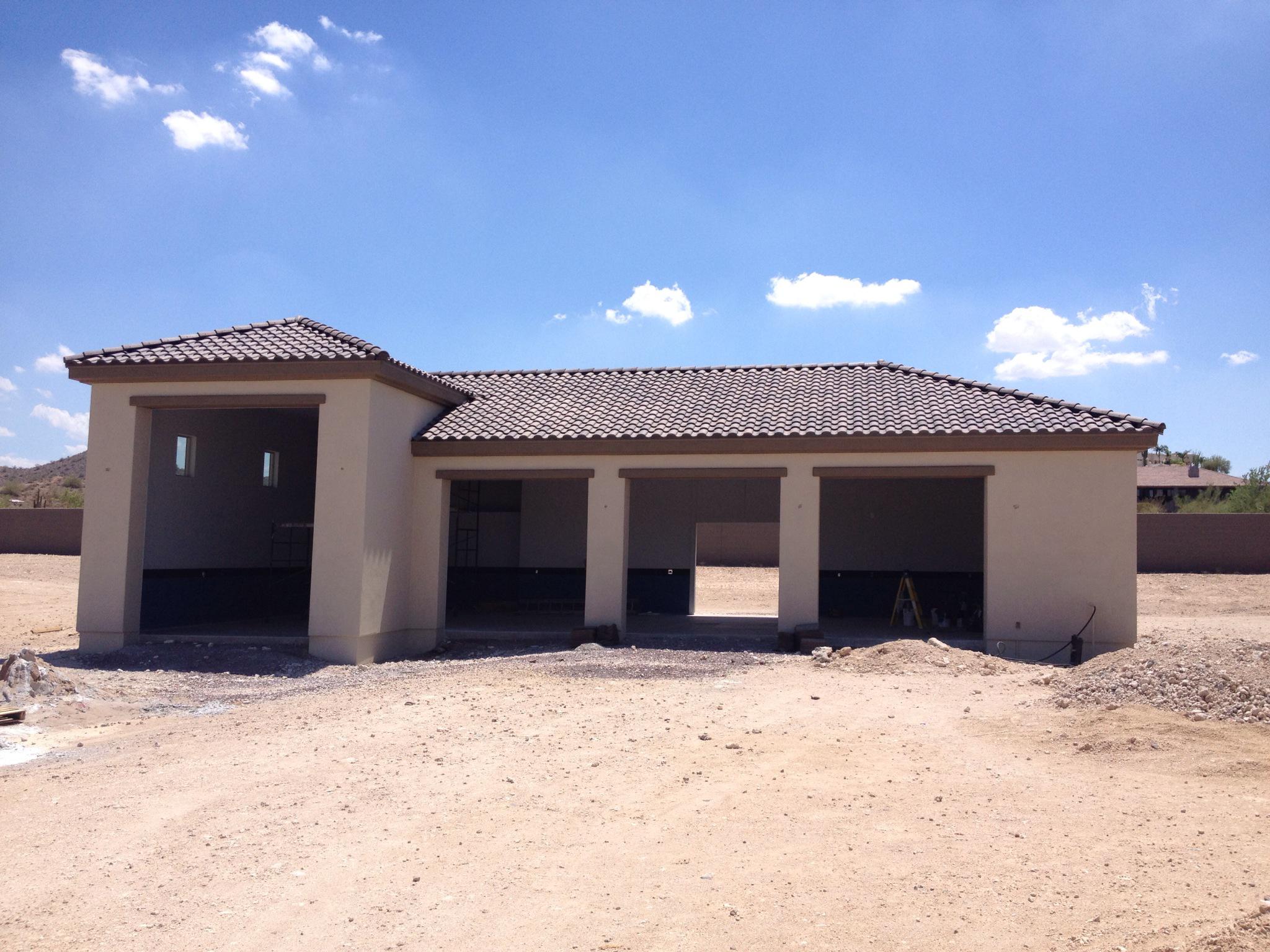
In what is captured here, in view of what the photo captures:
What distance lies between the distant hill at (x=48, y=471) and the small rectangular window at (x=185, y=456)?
48398mm

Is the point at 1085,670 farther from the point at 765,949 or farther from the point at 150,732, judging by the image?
the point at 150,732

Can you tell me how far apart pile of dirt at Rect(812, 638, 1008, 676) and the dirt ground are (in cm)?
153

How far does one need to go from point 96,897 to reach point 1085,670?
9.73 metres

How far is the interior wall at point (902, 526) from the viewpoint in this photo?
21938 millimetres

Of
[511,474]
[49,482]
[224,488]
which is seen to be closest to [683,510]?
[511,474]

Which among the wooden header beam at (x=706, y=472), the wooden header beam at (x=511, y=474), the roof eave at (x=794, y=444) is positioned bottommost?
the wooden header beam at (x=511, y=474)

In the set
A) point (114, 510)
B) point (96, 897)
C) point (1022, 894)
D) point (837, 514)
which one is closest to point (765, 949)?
point (1022, 894)

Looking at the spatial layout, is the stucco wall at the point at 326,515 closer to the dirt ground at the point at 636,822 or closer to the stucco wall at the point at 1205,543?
the dirt ground at the point at 636,822

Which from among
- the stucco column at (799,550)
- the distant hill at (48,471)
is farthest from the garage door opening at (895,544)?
the distant hill at (48,471)

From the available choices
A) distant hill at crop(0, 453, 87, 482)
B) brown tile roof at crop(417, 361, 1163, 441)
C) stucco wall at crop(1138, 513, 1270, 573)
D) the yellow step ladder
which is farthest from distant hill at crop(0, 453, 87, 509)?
stucco wall at crop(1138, 513, 1270, 573)

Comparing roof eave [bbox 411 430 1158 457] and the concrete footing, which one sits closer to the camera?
the concrete footing

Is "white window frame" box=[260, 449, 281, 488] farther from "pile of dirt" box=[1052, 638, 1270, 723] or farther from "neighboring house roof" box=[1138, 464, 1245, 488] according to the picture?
"neighboring house roof" box=[1138, 464, 1245, 488]

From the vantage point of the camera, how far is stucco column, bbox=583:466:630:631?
16922 mm

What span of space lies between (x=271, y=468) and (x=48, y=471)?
52.8 metres
